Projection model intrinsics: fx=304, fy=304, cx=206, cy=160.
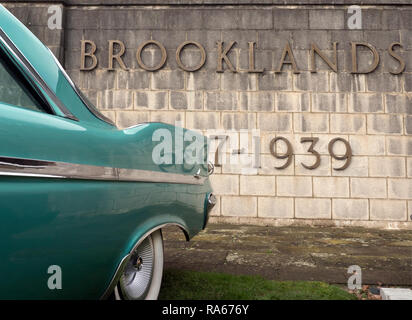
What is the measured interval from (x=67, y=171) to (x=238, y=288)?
1514 mm

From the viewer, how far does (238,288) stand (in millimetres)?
2068

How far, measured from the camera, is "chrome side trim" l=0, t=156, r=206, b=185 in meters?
0.85

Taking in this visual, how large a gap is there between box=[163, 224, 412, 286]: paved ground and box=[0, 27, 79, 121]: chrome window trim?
1873 millimetres

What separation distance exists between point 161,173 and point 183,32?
14.8 ft

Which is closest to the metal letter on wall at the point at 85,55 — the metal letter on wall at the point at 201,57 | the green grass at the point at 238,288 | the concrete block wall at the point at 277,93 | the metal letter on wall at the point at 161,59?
the concrete block wall at the point at 277,93

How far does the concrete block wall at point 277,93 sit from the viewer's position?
5.07m

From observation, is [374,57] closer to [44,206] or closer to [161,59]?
[161,59]

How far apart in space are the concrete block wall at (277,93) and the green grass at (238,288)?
285 centimetres

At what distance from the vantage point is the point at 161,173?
5.16 feet

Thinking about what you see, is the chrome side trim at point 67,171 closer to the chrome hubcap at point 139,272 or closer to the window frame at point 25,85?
the window frame at point 25,85

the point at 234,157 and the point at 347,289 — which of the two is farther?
the point at 234,157

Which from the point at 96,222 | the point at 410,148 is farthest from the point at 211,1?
the point at 96,222
